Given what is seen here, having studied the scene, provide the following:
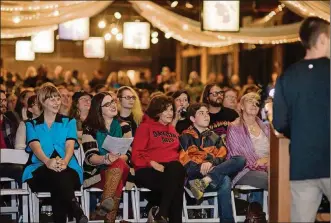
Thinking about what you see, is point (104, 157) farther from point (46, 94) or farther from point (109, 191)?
point (46, 94)

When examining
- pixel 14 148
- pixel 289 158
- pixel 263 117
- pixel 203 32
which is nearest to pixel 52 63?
pixel 203 32

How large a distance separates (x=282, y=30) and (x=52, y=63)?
57.9ft

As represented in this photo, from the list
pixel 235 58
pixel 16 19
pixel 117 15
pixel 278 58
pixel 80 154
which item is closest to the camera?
pixel 80 154

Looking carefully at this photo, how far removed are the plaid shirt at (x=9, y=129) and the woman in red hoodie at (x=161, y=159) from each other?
1.75 meters

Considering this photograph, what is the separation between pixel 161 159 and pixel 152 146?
0.18 metres

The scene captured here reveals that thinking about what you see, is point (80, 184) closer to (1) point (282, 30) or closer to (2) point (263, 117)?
(2) point (263, 117)

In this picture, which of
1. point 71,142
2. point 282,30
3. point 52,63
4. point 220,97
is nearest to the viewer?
Answer: point 71,142

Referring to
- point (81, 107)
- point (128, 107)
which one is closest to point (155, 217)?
point (128, 107)

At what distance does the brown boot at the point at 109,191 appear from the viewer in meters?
10.3

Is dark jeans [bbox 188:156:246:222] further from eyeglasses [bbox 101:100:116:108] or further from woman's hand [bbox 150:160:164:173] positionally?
eyeglasses [bbox 101:100:116:108]

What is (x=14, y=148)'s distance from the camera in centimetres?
1110

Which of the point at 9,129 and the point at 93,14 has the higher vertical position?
the point at 93,14

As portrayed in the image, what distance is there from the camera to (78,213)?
389 inches

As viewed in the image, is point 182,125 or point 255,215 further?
point 182,125
